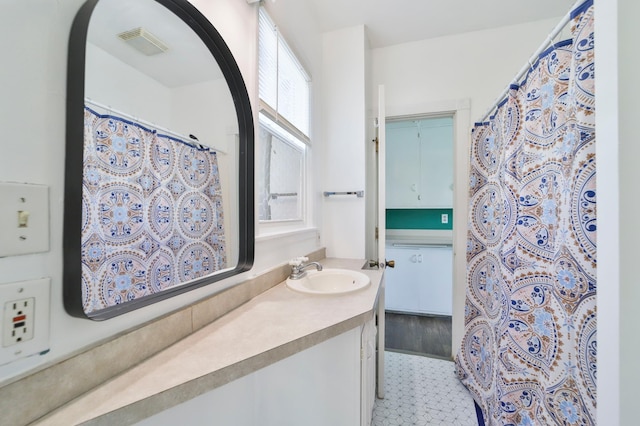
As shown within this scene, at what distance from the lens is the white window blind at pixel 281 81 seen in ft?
3.98

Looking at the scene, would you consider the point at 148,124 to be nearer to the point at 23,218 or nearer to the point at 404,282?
the point at 23,218

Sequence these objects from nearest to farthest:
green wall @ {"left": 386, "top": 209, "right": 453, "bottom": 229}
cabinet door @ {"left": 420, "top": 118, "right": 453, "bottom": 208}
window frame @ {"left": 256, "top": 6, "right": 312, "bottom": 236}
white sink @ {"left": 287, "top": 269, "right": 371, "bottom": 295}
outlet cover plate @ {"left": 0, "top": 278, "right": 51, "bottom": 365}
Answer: outlet cover plate @ {"left": 0, "top": 278, "right": 51, "bottom": 365} < window frame @ {"left": 256, "top": 6, "right": 312, "bottom": 236} < white sink @ {"left": 287, "top": 269, "right": 371, "bottom": 295} < cabinet door @ {"left": 420, "top": 118, "right": 453, "bottom": 208} < green wall @ {"left": 386, "top": 209, "right": 453, "bottom": 229}

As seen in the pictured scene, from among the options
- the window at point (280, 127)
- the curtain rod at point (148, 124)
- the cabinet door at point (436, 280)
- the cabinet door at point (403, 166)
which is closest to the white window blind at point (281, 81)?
the window at point (280, 127)

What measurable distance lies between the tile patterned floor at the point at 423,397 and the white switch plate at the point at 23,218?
1.71m

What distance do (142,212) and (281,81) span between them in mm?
1117

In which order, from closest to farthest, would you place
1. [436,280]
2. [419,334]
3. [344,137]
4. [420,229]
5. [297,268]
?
[297,268], [344,137], [419,334], [436,280], [420,229]

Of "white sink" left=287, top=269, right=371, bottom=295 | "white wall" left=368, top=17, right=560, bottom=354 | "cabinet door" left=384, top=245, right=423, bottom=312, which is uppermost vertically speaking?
"white wall" left=368, top=17, right=560, bottom=354

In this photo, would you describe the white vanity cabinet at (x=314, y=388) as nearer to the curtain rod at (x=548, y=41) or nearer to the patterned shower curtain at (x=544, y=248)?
the patterned shower curtain at (x=544, y=248)

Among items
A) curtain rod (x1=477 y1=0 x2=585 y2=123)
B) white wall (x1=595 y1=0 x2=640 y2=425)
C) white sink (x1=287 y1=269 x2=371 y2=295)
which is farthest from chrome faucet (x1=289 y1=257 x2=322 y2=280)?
curtain rod (x1=477 y1=0 x2=585 y2=123)

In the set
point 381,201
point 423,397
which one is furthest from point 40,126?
point 423,397

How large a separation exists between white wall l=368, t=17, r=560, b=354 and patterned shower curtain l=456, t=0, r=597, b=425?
17.6 inches

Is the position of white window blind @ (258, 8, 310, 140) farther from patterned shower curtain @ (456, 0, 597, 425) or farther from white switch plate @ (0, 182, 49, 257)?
patterned shower curtain @ (456, 0, 597, 425)

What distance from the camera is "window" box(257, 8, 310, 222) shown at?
1.23 metres

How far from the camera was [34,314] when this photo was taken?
40cm
